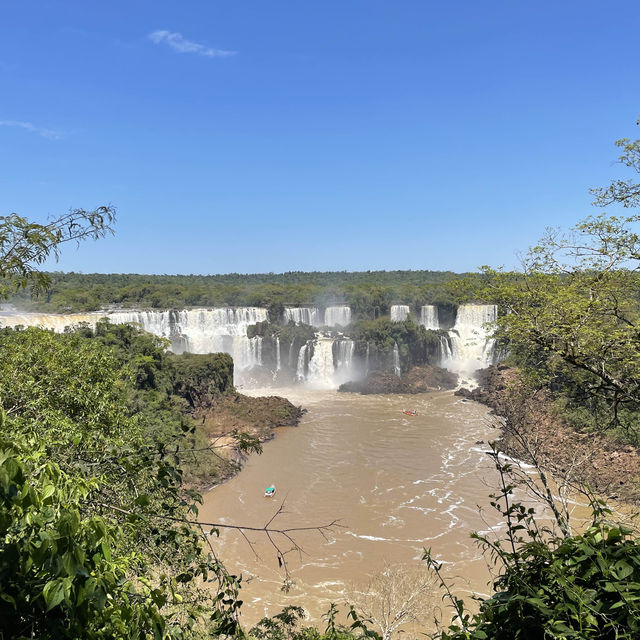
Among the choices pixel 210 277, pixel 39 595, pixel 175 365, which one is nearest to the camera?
pixel 39 595

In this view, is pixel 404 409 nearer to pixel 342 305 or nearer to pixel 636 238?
pixel 342 305

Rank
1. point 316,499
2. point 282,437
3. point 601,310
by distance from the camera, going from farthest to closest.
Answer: point 282,437 → point 316,499 → point 601,310

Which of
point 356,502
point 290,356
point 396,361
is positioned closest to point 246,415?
point 356,502

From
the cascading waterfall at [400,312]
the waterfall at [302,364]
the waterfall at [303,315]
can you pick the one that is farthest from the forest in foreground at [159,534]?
the cascading waterfall at [400,312]

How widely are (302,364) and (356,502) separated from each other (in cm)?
2197

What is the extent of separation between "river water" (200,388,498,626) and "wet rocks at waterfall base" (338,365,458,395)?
6350 mm

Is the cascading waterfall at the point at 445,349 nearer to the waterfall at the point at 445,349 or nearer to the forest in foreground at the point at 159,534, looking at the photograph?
the waterfall at the point at 445,349

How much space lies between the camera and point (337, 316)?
45.4 m

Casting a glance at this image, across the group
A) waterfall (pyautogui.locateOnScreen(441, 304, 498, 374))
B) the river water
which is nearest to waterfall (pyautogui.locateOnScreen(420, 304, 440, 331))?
waterfall (pyautogui.locateOnScreen(441, 304, 498, 374))

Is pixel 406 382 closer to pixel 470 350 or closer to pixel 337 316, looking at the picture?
pixel 470 350

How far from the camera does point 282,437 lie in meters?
24.7

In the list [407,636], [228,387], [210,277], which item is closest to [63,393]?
[407,636]

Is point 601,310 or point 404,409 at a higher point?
point 601,310

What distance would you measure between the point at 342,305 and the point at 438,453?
26.4m
